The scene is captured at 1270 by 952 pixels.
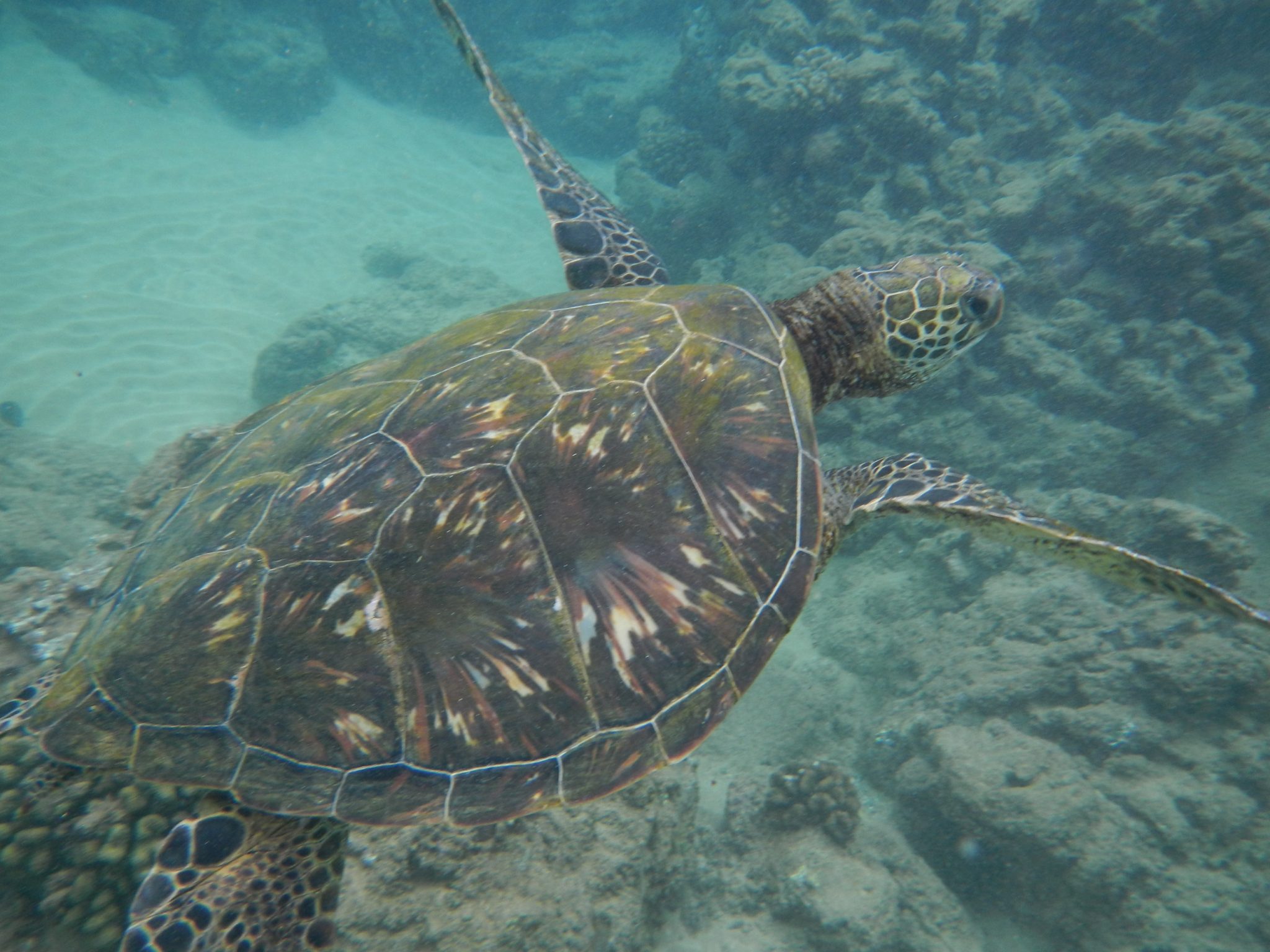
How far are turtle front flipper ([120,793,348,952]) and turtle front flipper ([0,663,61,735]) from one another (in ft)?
3.86

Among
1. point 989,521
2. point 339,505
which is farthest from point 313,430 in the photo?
point 989,521

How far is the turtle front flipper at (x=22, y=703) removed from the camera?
2.46 metres

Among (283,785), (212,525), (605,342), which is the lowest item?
(283,785)

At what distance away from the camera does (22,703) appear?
261 cm

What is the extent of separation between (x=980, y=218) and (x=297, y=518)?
31.3 ft

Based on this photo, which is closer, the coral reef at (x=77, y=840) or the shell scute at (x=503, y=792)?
the shell scute at (x=503, y=792)

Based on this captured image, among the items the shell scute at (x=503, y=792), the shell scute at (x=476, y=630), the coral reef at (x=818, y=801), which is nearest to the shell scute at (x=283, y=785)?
the shell scute at (x=476, y=630)

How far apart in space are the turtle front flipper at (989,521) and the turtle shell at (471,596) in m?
0.56

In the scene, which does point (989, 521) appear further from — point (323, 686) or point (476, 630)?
point (323, 686)

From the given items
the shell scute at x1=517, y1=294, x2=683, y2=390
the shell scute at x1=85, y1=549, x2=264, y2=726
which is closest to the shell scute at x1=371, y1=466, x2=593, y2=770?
the shell scute at x1=85, y1=549, x2=264, y2=726

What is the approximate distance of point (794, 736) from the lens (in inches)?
217

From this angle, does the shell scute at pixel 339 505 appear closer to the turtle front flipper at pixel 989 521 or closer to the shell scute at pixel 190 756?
the shell scute at pixel 190 756

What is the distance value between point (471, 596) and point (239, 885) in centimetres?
116

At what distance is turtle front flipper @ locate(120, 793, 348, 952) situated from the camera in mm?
1764
